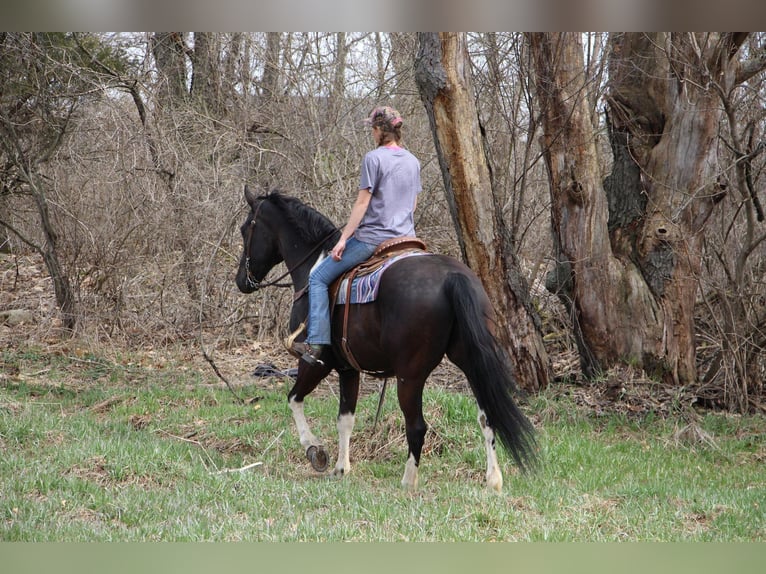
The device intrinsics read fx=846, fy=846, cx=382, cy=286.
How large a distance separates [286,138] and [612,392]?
5602mm

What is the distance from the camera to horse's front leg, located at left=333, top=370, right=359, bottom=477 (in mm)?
6766

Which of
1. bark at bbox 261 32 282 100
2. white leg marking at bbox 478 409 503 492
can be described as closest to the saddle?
white leg marking at bbox 478 409 503 492

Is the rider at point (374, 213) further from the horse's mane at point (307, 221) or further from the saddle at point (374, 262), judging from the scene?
the horse's mane at point (307, 221)

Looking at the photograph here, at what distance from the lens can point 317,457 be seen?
21.9 feet

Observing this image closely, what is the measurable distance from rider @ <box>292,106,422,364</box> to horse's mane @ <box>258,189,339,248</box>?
415 millimetres

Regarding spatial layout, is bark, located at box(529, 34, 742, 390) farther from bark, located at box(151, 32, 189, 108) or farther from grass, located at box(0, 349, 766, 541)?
bark, located at box(151, 32, 189, 108)

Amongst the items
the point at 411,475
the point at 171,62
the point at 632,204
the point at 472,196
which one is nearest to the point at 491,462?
the point at 411,475

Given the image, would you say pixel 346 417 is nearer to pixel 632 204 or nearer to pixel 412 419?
pixel 412 419

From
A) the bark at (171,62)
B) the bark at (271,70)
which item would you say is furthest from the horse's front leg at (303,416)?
the bark at (171,62)

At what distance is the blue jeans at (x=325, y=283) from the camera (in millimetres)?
6359

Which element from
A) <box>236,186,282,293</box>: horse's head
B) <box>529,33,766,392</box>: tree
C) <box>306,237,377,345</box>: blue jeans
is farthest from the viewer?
<box>529,33,766,392</box>: tree

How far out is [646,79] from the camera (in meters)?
9.45

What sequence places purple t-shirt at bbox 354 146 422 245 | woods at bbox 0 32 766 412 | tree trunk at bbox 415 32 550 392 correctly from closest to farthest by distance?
purple t-shirt at bbox 354 146 422 245
tree trunk at bbox 415 32 550 392
woods at bbox 0 32 766 412
